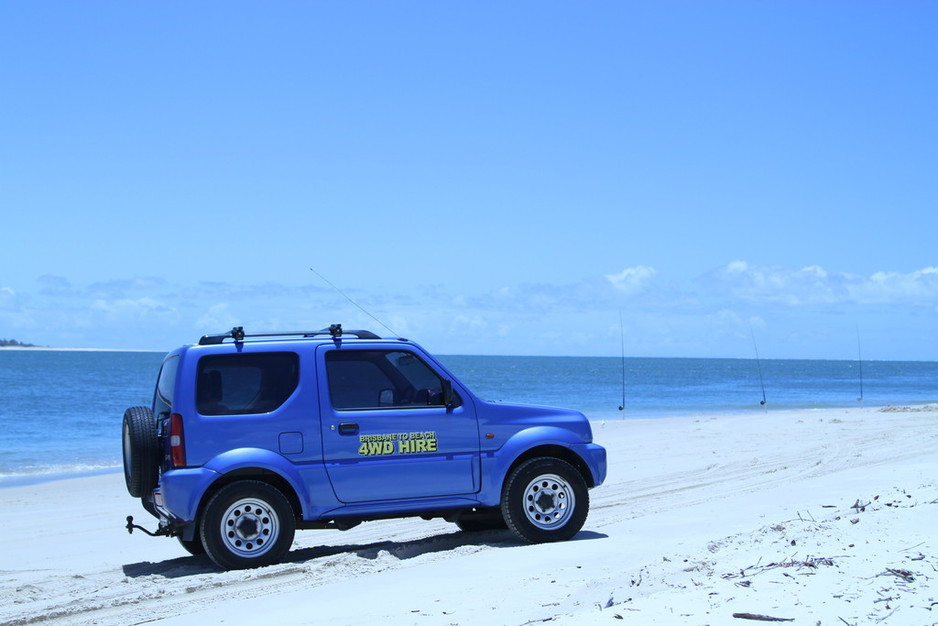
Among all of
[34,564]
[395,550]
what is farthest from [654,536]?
[34,564]

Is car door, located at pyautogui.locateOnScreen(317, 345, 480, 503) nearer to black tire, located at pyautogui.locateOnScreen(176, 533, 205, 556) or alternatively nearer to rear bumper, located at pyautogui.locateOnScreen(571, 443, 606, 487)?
rear bumper, located at pyautogui.locateOnScreen(571, 443, 606, 487)

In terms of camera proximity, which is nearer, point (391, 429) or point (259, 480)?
Result: point (259, 480)

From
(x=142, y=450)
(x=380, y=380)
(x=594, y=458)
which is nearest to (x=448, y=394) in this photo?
(x=380, y=380)

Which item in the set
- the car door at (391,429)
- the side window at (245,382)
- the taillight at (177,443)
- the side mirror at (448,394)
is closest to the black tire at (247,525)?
the taillight at (177,443)

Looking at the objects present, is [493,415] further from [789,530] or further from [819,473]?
[819,473]

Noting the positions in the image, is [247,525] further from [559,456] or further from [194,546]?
[559,456]

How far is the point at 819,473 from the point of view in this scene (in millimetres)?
13805

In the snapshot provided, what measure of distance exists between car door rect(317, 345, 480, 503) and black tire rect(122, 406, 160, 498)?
1.29 m

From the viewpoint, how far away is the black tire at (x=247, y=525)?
7.82m

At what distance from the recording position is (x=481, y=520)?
955 centimetres

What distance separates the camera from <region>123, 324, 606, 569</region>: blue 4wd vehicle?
25.8ft

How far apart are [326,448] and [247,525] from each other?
0.82 meters

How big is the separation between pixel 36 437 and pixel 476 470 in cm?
2435

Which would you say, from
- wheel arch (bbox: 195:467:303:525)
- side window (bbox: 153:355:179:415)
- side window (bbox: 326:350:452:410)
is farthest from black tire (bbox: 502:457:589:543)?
side window (bbox: 153:355:179:415)
